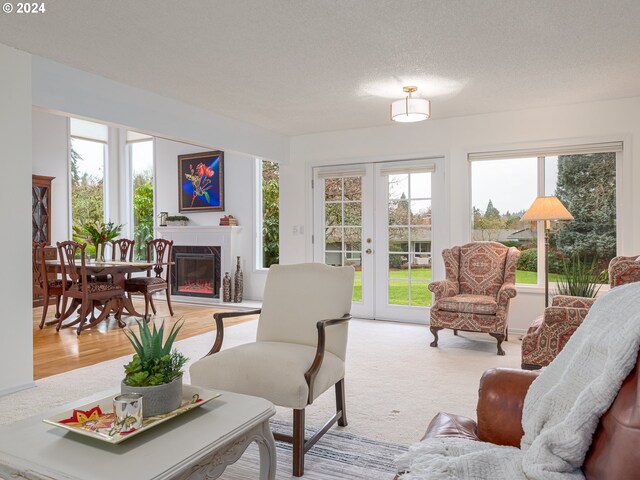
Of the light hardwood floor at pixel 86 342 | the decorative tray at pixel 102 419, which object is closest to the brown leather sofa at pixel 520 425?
the decorative tray at pixel 102 419

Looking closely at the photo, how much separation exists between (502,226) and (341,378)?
3.47 meters

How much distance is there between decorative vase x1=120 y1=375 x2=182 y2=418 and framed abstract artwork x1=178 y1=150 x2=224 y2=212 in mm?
6336

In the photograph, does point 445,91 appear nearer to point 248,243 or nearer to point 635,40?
point 635,40

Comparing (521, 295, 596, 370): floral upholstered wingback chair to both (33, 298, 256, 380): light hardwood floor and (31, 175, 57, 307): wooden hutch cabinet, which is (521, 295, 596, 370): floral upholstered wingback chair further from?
(31, 175, 57, 307): wooden hutch cabinet

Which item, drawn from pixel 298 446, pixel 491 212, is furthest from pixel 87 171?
pixel 298 446

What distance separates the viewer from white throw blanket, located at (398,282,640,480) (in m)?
1.06

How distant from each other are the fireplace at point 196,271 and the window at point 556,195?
4.13 meters

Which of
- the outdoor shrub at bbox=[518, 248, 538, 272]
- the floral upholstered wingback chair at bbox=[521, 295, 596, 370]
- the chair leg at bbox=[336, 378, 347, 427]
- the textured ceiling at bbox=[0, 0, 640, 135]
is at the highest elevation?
the textured ceiling at bbox=[0, 0, 640, 135]

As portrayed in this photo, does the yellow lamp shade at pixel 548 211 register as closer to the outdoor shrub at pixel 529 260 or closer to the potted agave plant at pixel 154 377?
the outdoor shrub at pixel 529 260

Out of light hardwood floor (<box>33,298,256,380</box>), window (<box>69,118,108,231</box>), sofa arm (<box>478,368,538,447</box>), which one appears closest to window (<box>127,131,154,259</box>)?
window (<box>69,118,108,231</box>)

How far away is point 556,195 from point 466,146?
3.57 feet

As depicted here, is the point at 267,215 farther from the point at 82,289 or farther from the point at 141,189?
the point at 82,289

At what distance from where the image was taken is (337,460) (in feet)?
7.18

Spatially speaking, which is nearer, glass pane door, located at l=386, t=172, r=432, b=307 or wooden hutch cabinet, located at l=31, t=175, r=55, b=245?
glass pane door, located at l=386, t=172, r=432, b=307
